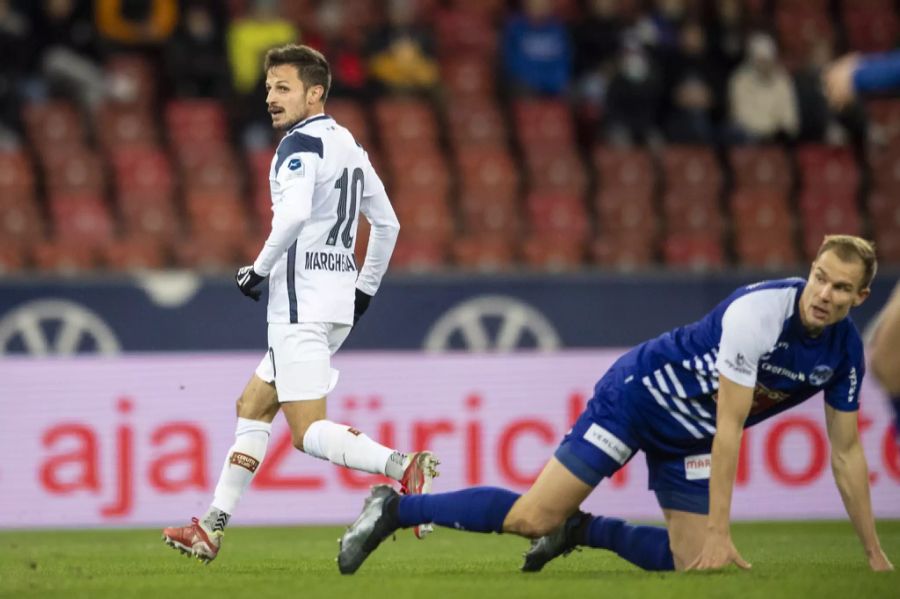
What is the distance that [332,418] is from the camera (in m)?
10.4

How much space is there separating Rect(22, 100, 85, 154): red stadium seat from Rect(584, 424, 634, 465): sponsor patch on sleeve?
8.29m

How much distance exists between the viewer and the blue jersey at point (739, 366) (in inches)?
227

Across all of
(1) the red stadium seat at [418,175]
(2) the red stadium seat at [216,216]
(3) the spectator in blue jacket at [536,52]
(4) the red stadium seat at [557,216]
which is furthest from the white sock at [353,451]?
(3) the spectator in blue jacket at [536,52]

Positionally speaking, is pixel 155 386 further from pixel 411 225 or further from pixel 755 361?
pixel 755 361

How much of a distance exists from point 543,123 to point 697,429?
8.73 meters

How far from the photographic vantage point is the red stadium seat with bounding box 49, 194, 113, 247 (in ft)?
42.0

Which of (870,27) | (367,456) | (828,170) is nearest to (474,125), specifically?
(828,170)

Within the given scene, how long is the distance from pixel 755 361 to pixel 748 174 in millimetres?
9016

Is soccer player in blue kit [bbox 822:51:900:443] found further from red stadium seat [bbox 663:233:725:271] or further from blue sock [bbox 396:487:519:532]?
red stadium seat [bbox 663:233:725:271]

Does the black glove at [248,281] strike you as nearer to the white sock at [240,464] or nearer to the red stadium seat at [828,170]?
the white sock at [240,464]

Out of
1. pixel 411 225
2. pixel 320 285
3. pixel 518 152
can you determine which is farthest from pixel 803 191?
pixel 320 285

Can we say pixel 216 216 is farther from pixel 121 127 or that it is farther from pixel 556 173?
pixel 556 173

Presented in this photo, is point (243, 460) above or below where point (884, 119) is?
below

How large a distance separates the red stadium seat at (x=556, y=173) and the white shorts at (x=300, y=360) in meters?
7.36
